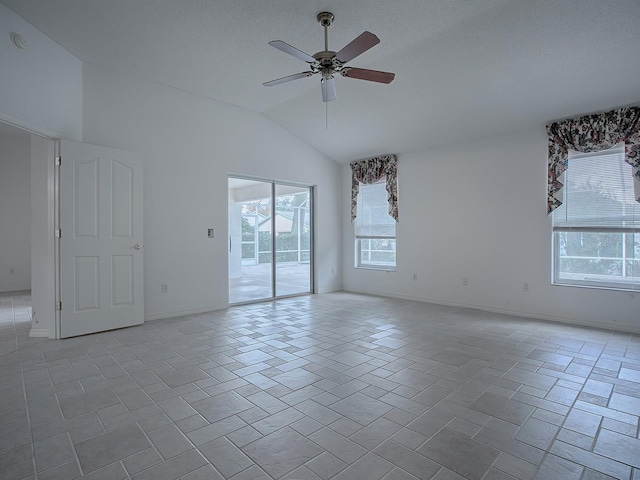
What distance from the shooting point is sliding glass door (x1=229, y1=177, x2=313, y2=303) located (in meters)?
5.78

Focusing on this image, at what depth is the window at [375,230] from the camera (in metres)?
6.58

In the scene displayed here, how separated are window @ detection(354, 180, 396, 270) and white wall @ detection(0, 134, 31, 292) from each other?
22.0 ft

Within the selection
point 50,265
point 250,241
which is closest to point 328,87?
point 250,241

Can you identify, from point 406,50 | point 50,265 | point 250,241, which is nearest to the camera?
point 406,50

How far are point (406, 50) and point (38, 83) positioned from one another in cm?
373

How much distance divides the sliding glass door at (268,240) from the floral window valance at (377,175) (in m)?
0.90

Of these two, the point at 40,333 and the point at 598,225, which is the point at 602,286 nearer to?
the point at 598,225

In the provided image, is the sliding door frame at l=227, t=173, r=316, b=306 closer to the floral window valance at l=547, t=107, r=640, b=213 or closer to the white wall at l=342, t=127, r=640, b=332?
the white wall at l=342, t=127, r=640, b=332

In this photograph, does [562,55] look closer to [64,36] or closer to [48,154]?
[64,36]

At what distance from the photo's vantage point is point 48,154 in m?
3.93

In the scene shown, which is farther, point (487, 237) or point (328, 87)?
point (487, 237)

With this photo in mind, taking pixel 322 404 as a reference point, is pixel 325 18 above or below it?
above

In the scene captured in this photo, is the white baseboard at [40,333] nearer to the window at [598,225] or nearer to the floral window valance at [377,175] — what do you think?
the floral window valance at [377,175]

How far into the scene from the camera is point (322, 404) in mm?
2424
